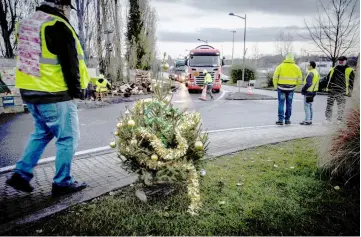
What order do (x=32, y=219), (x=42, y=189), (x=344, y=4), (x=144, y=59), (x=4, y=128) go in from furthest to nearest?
(x=144, y=59) → (x=344, y=4) → (x=4, y=128) → (x=42, y=189) → (x=32, y=219)

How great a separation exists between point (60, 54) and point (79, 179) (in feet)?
5.71

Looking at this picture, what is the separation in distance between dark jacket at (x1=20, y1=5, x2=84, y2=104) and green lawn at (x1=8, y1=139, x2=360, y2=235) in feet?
4.04

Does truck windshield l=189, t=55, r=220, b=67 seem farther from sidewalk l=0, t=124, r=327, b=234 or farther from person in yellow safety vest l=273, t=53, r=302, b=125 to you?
sidewalk l=0, t=124, r=327, b=234

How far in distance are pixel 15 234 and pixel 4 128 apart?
5777mm

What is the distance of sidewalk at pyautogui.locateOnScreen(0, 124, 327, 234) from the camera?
2836 millimetres

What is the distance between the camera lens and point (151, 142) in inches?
116

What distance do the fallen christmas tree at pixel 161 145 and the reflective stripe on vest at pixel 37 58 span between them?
916mm

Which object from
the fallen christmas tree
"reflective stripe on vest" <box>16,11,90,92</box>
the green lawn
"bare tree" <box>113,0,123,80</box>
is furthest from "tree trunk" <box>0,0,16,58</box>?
the green lawn

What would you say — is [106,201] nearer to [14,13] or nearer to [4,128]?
[4,128]

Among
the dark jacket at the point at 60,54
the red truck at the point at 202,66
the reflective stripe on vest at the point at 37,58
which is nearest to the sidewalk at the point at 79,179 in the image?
the dark jacket at the point at 60,54

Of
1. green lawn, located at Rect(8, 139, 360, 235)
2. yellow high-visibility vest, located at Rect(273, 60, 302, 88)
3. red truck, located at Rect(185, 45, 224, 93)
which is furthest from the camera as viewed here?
red truck, located at Rect(185, 45, 224, 93)

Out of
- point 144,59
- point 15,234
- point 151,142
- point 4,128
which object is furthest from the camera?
point 144,59

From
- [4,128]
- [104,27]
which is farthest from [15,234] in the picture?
[104,27]

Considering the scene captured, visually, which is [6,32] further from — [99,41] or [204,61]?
[204,61]
